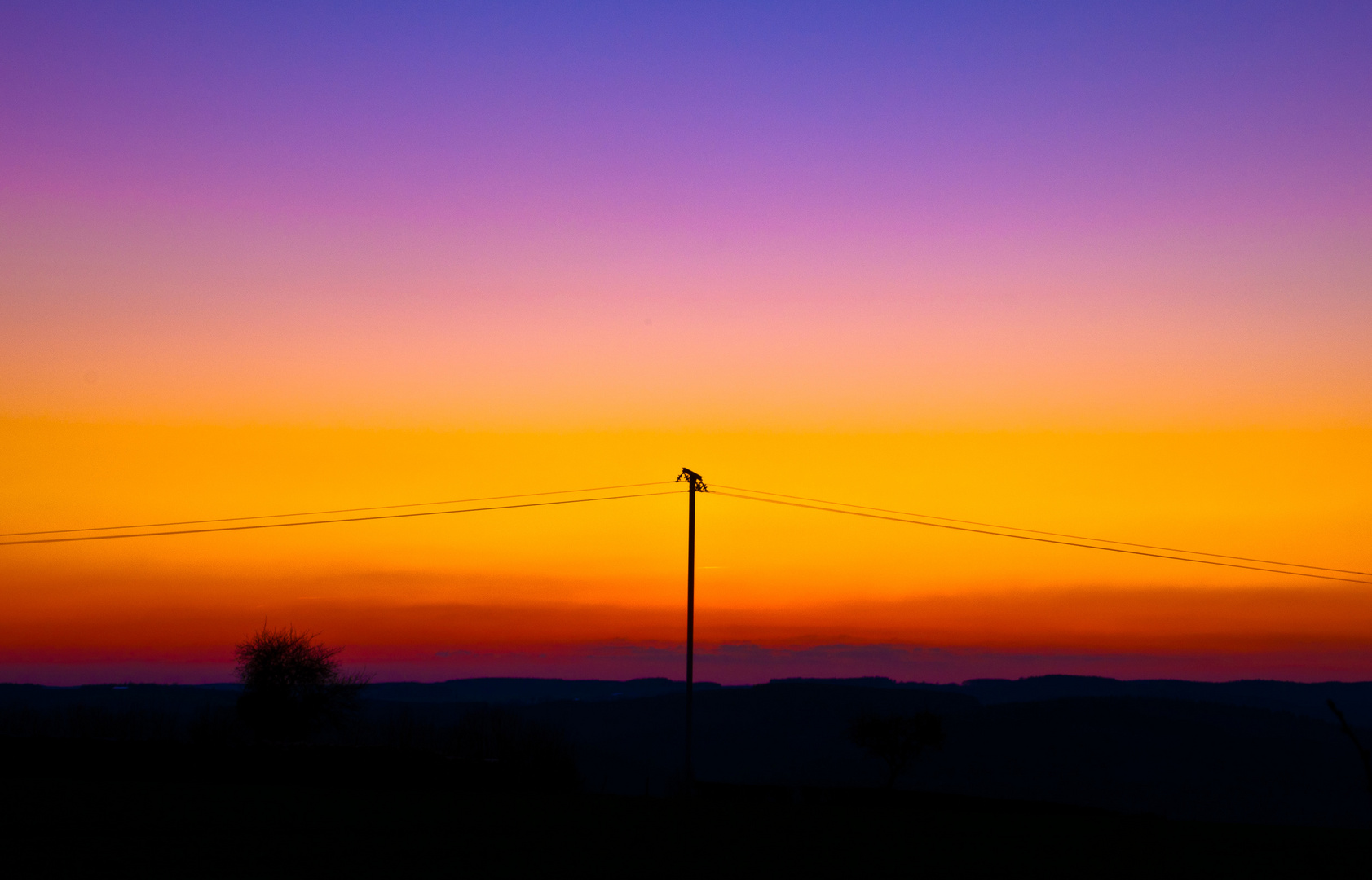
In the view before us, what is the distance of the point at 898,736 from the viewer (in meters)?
87.9

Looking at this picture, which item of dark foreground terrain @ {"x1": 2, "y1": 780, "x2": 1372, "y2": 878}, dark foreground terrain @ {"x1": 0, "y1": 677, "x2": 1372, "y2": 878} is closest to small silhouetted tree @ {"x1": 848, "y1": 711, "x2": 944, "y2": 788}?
dark foreground terrain @ {"x1": 0, "y1": 677, "x2": 1372, "y2": 878}

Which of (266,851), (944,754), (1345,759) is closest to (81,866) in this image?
(266,851)

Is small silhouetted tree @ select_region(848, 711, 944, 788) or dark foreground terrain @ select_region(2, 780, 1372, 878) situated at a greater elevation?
small silhouetted tree @ select_region(848, 711, 944, 788)

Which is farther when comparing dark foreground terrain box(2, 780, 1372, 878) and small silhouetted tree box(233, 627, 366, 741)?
small silhouetted tree box(233, 627, 366, 741)

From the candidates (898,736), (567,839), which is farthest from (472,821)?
(898,736)

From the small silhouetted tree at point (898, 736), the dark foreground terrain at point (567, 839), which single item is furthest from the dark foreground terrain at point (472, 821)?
Answer: the small silhouetted tree at point (898, 736)

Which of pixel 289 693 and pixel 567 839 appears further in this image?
pixel 289 693

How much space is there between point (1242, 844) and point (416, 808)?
2759 centimetres

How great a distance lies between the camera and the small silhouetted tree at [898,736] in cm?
8644

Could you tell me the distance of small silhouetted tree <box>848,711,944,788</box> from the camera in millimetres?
86438

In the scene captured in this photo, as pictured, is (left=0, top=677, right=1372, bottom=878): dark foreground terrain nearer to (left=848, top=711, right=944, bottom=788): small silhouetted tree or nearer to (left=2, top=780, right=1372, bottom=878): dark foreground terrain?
(left=2, top=780, right=1372, bottom=878): dark foreground terrain

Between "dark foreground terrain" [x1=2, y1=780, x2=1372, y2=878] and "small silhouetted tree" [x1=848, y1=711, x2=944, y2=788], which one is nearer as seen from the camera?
"dark foreground terrain" [x1=2, y1=780, x2=1372, y2=878]

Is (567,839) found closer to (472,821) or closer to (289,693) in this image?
(472,821)

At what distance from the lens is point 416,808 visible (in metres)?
43.2
